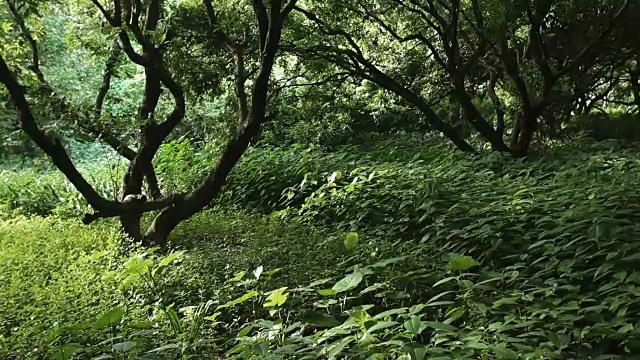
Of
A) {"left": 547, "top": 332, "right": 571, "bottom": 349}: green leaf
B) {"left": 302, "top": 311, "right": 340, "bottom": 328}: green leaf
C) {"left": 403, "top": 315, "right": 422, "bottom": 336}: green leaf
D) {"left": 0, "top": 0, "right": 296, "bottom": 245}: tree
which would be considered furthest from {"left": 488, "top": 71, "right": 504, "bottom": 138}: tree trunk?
{"left": 403, "top": 315, "right": 422, "bottom": 336}: green leaf

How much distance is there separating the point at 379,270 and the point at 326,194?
2058 millimetres

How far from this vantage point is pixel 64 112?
164 inches

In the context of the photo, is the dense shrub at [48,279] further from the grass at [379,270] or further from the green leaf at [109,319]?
the green leaf at [109,319]

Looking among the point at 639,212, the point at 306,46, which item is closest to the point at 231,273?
the point at 639,212

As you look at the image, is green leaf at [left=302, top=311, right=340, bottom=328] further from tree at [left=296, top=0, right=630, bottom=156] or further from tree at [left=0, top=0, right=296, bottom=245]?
tree at [left=296, top=0, right=630, bottom=156]

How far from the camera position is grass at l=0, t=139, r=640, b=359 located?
7.33ft

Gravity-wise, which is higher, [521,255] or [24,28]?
[24,28]

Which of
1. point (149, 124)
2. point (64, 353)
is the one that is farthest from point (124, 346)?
point (149, 124)

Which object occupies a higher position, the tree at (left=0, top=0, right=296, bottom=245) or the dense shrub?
the tree at (left=0, top=0, right=296, bottom=245)

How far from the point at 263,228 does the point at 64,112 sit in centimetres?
Answer: 167

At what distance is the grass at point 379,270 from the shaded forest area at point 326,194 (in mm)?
18

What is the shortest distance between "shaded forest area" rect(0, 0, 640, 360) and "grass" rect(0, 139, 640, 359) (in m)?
0.02

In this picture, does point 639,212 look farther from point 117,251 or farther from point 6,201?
point 6,201

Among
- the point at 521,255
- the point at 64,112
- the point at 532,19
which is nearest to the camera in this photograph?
the point at 521,255
